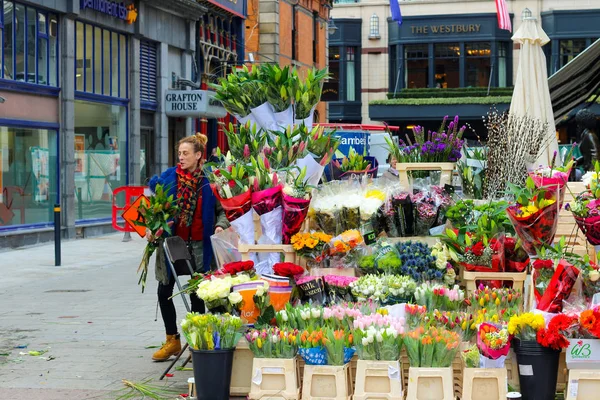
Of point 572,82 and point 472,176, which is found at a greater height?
point 572,82

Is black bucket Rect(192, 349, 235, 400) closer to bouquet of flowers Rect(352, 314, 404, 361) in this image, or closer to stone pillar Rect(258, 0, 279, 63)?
bouquet of flowers Rect(352, 314, 404, 361)

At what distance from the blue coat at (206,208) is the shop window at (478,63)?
45.2 metres

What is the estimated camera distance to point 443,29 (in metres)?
53.0

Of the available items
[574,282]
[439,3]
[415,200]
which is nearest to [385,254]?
[415,200]

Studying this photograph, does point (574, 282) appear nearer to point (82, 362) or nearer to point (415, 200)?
point (415, 200)

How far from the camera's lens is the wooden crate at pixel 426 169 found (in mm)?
9828

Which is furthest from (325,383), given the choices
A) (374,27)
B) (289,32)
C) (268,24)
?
(374,27)

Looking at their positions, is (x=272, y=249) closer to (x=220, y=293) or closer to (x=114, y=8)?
(x=220, y=293)

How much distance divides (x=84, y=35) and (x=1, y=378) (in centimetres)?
1553

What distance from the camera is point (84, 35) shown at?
74.9 ft

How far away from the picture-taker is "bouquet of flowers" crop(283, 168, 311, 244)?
818cm

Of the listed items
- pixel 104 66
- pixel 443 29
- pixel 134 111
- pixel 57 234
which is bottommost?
pixel 57 234

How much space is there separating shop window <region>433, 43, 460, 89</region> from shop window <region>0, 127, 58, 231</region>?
3445 centimetres

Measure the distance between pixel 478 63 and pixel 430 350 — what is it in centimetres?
4776
